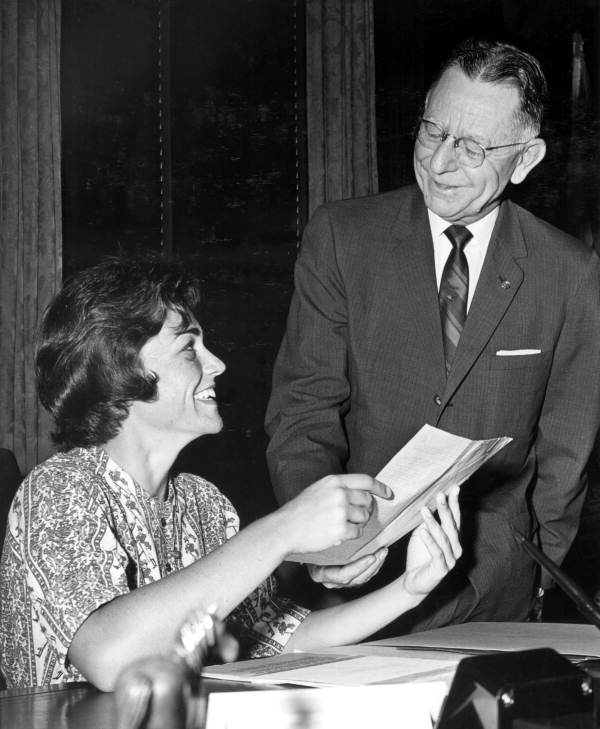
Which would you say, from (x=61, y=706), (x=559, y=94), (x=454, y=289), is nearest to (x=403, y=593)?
(x=61, y=706)

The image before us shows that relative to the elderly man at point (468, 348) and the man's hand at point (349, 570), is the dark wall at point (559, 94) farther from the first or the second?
the man's hand at point (349, 570)

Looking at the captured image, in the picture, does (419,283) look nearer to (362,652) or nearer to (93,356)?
(93,356)

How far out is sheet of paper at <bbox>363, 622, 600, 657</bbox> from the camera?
128 cm

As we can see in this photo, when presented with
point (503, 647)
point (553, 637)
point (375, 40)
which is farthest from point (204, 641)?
point (375, 40)

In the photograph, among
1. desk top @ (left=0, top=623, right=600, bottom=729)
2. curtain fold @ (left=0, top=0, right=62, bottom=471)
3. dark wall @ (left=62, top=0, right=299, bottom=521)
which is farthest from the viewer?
dark wall @ (left=62, top=0, right=299, bottom=521)

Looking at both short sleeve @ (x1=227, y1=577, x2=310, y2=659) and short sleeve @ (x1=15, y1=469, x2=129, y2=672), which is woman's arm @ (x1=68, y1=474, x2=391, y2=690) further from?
short sleeve @ (x1=227, y1=577, x2=310, y2=659)

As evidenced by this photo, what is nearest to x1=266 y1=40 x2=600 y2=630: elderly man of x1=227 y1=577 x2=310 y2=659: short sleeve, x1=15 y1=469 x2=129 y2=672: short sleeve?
x1=227 y1=577 x2=310 y2=659: short sleeve

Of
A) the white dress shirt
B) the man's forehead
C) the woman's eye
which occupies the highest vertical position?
the man's forehead

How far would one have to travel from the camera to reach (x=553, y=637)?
137cm

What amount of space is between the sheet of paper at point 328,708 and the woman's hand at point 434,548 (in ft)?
1.43

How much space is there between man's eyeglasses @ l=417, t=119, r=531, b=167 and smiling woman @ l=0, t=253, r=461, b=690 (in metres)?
0.51

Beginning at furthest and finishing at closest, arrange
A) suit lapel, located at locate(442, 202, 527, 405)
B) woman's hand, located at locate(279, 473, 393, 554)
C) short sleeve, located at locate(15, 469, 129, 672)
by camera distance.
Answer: suit lapel, located at locate(442, 202, 527, 405) → short sleeve, located at locate(15, 469, 129, 672) → woman's hand, located at locate(279, 473, 393, 554)

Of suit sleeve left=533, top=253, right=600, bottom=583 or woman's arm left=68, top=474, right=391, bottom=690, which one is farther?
suit sleeve left=533, top=253, right=600, bottom=583

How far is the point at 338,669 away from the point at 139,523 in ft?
1.69
